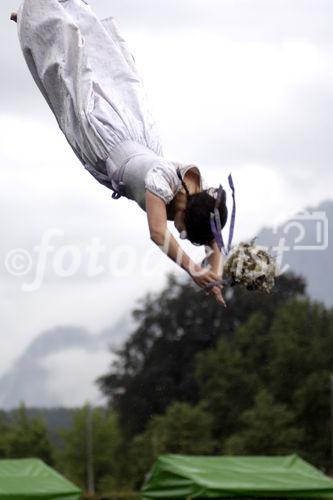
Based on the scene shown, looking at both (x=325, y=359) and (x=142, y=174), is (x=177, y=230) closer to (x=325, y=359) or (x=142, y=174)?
(x=142, y=174)

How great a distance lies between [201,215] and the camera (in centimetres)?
1330

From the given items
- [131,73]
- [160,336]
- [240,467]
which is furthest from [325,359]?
[131,73]

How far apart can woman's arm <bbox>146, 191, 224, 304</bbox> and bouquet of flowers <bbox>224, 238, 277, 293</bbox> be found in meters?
0.18

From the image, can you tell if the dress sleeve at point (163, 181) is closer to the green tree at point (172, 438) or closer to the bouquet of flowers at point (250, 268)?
the bouquet of flowers at point (250, 268)

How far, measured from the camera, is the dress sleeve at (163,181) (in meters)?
13.2

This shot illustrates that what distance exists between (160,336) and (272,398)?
12.6 meters

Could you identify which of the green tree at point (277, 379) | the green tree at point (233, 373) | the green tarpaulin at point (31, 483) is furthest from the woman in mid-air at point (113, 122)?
the green tree at point (233, 373)

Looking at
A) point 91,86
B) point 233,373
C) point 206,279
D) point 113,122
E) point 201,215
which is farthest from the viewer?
point 233,373

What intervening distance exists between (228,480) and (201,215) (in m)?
15.2

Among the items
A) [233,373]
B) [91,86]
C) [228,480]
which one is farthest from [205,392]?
[91,86]

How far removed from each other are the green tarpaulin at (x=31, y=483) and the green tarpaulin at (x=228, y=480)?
1.50 meters

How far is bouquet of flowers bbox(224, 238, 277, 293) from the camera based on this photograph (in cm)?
1314

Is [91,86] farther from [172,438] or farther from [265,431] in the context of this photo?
[265,431]

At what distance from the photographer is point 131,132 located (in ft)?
47.6
